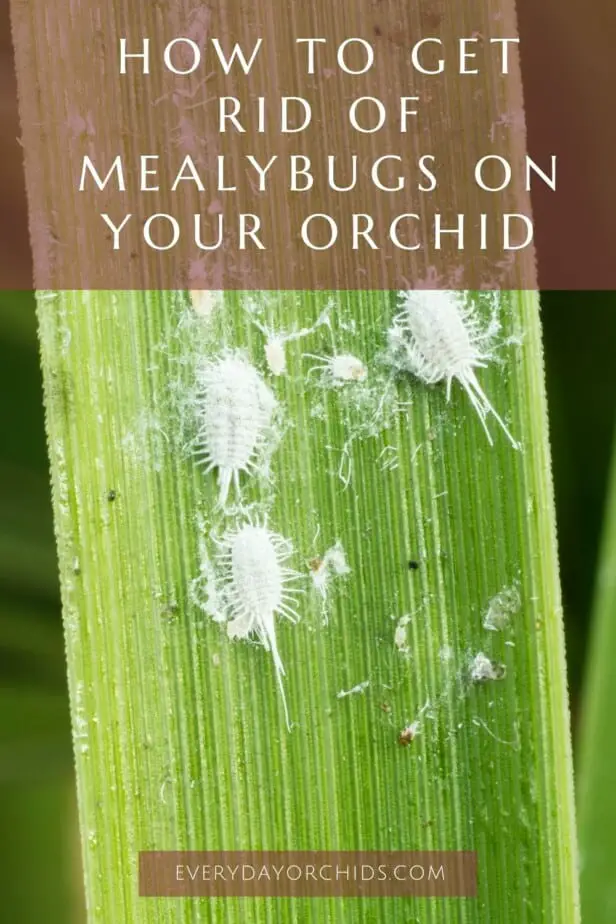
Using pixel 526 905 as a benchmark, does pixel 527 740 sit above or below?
above

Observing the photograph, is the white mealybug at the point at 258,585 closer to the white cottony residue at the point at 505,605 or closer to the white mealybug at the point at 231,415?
the white mealybug at the point at 231,415

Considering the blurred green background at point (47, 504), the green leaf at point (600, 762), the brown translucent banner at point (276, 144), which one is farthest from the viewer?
the blurred green background at point (47, 504)

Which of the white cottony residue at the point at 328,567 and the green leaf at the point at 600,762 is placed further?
the green leaf at the point at 600,762

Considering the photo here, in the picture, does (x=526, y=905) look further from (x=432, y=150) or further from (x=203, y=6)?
(x=203, y=6)

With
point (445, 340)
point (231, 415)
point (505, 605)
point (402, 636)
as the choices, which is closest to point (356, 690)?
point (402, 636)

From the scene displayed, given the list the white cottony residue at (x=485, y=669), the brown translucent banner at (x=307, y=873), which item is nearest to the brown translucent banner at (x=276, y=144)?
the white cottony residue at (x=485, y=669)

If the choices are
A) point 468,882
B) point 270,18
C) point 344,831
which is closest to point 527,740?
point 468,882

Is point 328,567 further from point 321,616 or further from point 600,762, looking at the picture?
point 600,762

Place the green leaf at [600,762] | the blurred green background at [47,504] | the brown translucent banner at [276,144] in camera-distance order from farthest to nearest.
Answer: the blurred green background at [47,504]
the green leaf at [600,762]
the brown translucent banner at [276,144]
